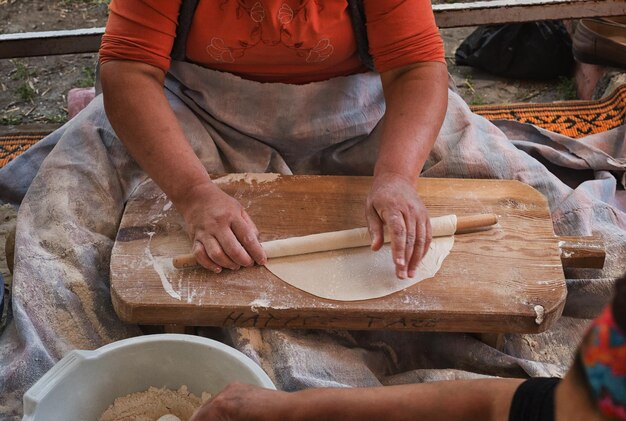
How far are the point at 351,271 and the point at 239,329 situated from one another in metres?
0.26

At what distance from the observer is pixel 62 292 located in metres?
1.60

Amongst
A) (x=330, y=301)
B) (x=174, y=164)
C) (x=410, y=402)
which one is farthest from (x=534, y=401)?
(x=174, y=164)

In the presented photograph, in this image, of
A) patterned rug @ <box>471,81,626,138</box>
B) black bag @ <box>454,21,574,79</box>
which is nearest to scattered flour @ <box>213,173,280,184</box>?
patterned rug @ <box>471,81,626,138</box>

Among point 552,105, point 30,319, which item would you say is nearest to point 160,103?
point 30,319

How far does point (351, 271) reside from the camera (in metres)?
1.53

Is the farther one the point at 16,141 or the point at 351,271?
the point at 16,141

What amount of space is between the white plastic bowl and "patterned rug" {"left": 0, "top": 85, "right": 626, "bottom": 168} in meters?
1.45

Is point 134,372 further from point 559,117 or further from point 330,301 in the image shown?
point 559,117

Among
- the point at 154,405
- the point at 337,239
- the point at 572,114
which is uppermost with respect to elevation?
the point at 337,239

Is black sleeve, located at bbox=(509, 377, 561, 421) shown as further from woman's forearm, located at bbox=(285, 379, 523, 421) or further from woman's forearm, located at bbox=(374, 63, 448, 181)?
woman's forearm, located at bbox=(374, 63, 448, 181)

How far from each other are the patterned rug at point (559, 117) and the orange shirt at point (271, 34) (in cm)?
105

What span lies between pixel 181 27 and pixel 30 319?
0.72 meters

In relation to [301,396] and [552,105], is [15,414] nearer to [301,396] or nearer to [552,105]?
[301,396]

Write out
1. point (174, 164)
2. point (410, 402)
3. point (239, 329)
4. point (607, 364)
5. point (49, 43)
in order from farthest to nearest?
point (49, 43) < point (174, 164) < point (239, 329) < point (410, 402) < point (607, 364)
